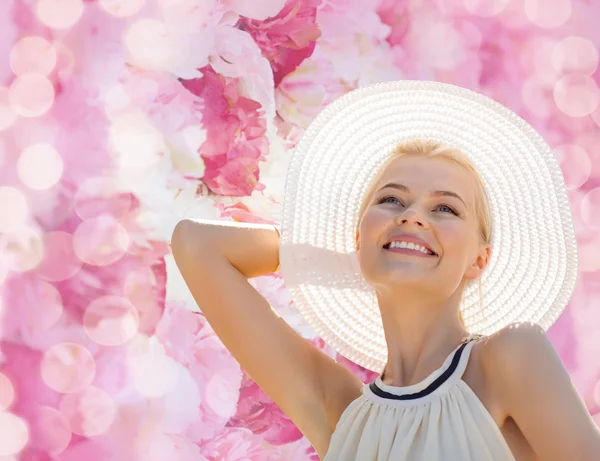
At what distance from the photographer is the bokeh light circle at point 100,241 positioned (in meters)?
1.95

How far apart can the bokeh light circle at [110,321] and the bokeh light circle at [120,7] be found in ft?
2.16

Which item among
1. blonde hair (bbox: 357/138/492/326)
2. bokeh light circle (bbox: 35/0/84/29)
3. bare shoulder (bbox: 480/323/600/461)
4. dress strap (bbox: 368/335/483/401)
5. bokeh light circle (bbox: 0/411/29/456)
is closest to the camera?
bare shoulder (bbox: 480/323/600/461)

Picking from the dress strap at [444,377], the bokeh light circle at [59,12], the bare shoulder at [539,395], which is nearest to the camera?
the bare shoulder at [539,395]

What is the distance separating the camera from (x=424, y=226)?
1228mm

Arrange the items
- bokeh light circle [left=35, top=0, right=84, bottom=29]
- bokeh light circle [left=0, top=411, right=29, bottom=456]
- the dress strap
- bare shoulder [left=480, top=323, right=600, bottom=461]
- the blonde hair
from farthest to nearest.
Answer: bokeh light circle [left=35, top=0, right=84, bottom=29], bokeh light circle [left=0, top=411, right=29, bottom=456], the blonde hair, the dress strap, bare shoulder [left=480, top=323, right=600, bottom=461]

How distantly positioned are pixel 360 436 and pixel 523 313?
1.11 ft

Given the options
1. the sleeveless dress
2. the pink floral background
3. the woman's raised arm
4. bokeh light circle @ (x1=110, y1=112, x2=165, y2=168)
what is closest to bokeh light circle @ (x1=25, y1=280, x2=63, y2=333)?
the pink floral background

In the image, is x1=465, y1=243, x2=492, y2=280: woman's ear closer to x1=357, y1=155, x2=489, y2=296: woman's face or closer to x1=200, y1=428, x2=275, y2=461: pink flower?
x1=357, y1=155, x2=489, y2=296: woman's face

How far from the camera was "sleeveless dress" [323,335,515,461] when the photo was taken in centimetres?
113

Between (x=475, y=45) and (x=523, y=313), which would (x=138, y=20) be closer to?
(x=475, y=45)

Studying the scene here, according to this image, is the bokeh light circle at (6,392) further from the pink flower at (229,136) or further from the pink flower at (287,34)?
the pink flower at (287,34)

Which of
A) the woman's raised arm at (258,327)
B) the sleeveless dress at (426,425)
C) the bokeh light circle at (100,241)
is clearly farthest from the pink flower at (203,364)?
the sleeveless dress at (426,425)

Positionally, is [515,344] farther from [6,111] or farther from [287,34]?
[6,111]

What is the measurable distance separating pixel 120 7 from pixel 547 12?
39.7 inches
